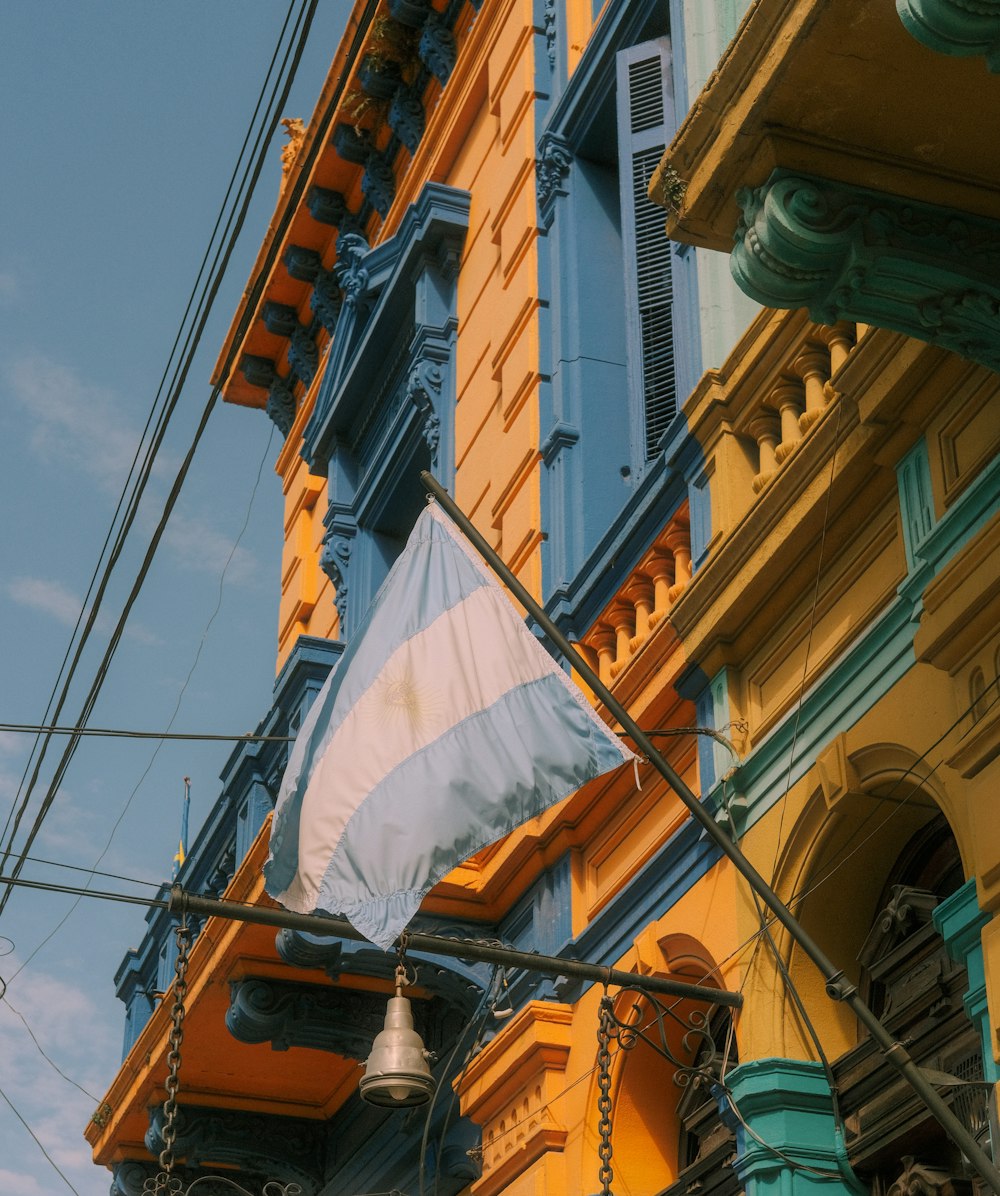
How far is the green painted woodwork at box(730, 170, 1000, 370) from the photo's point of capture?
6.57 meters

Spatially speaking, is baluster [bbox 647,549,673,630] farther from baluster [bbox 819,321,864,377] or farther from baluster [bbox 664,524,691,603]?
baluster [bbox 819,321,864,377]

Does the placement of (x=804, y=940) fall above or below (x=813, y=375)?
→ below

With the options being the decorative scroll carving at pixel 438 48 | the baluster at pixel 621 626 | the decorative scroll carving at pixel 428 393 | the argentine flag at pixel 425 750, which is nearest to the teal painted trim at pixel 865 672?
the argentine flag at pixel 425 750

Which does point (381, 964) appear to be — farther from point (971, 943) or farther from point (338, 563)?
point (971, 943)

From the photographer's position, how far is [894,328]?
6.95 meters

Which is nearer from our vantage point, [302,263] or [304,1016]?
[304,1016]

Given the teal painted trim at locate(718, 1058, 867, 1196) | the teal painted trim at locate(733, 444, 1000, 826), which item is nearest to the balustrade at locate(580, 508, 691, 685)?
the teal painted trim at locate(733, 444, 1000, 826)

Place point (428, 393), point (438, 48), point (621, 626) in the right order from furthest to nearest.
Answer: point (438, 48) → point (428, 393) → point (621, 626)

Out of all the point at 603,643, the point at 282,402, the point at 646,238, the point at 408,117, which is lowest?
the point at 603,643

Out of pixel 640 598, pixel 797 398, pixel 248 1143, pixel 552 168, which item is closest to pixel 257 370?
pixel 552 168

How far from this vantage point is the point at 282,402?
21656mm

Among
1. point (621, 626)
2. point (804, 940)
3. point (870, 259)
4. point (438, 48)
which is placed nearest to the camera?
point (870, 259)

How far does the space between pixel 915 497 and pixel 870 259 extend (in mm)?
1357

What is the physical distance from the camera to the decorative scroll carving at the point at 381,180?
60.6 feet
